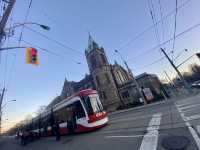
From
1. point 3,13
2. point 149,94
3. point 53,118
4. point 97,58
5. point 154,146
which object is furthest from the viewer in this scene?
point 97,58

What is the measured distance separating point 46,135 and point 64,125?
762 cm

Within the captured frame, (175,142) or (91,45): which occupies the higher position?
(91,45)

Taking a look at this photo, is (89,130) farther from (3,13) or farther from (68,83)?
(68,83)

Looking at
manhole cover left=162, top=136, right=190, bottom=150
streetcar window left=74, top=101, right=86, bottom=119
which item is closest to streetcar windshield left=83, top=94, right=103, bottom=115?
streetcar window left=74, top=101, right=86, bottom=119

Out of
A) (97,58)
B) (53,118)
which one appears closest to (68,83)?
(97,58)

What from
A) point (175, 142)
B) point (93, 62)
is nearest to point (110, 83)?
point (93, 62)

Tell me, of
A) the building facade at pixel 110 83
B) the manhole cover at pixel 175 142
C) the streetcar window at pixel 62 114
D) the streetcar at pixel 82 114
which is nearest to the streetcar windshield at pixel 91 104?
the streetcar at pixel 82 114

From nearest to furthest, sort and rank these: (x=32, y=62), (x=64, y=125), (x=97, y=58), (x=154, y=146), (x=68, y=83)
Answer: (x=154, y=146)
(x=32, y=62)
(x=64, y=125)
(x=97, y=58)
(x=68, y=83)

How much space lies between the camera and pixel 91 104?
11.8 m

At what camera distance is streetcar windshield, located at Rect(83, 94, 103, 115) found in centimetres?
1144

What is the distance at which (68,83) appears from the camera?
190ft

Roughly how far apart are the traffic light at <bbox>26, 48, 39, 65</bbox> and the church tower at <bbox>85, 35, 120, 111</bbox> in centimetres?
3153

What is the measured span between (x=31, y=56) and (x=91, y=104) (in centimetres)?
604

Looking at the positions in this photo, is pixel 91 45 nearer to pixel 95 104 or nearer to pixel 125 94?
pixel 125 94
